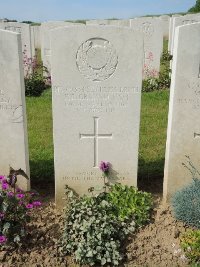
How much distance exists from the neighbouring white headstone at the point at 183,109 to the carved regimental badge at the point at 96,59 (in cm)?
72

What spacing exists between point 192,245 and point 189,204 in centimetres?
49

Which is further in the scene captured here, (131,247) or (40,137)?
(40,137)

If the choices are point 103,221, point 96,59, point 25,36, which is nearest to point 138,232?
point 103,221

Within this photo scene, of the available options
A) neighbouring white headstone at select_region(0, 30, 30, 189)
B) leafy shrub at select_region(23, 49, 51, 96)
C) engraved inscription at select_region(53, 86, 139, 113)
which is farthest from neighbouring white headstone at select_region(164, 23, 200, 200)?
leafy shrub at select_region(23, 49, 51, 96)

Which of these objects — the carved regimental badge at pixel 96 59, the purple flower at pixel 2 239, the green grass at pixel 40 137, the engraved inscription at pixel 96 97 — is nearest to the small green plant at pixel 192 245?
the engraved inscription at pixel 96 97

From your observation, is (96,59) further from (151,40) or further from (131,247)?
(151,40)

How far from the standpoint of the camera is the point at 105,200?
14.0 ft

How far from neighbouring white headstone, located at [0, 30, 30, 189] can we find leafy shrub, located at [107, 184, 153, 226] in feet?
3.67

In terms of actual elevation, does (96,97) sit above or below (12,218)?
above

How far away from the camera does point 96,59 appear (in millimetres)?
4023

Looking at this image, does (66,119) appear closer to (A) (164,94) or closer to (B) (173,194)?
(B) (173,194)

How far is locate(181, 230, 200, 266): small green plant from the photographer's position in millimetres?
3611

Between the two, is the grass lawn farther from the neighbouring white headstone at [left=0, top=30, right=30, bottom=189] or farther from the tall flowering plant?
the tall flowering plant

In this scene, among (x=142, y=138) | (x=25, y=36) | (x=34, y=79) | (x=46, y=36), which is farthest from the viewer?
(x=25, y=36)
